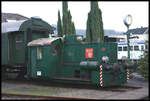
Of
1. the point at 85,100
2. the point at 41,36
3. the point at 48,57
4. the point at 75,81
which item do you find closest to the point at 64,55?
the point at 48,57

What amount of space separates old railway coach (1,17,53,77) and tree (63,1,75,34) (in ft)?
54.5

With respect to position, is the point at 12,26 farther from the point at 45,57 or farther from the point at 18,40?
the point at 45,57

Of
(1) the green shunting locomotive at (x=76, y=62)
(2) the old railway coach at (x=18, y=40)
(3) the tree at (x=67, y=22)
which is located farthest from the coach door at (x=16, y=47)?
(3) the tree at (x=67, y=22)

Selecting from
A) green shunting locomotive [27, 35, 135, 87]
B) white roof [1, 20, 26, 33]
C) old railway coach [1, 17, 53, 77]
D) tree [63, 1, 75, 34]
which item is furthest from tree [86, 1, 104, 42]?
green shunting locomotive [27, 35, 135, 87]

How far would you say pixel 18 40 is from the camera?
14656 millimetres

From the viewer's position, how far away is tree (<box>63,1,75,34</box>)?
104 ft

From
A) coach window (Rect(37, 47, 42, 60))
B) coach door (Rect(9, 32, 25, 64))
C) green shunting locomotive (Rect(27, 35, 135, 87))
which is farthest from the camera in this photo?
coach door (Rect(9, 32, 25, 64))

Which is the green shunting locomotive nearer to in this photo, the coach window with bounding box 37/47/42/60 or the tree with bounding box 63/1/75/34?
the coach window with bounding box 37/47/42/60

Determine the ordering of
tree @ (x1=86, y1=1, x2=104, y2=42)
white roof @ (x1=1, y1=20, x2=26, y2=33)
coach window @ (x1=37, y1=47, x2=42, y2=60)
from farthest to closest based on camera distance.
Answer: tree @ (x1=86, y1=1, x2=104, y2=42)
white roof @ (x1=1, y1=20, x2=26, y2=33)
coach window @ (x1=37, y1=47, x2=42, y2=60)

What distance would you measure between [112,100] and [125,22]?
5.59m

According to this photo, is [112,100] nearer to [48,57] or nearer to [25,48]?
[48,57]

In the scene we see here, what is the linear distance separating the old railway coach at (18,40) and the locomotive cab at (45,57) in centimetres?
110

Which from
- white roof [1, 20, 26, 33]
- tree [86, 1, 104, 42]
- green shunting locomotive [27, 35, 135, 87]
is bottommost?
green shunting locomotive [27, 35, 135, 87]

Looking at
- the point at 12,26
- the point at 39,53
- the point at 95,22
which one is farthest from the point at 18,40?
the point at 95,22
